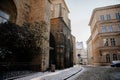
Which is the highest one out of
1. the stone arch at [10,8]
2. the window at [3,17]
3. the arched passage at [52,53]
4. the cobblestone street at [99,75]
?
the stone arch at [10,8]

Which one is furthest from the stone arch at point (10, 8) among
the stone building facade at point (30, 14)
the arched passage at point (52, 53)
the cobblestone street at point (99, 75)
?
the cobblestone street at point (99, 75)

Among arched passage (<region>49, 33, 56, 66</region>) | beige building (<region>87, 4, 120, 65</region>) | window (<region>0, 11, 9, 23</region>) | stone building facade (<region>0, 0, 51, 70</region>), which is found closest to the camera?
window (<region>0, 11, 9, 23</region>)

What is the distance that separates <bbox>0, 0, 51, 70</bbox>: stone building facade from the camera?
13321mm

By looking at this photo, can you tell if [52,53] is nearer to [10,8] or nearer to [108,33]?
[10,8]

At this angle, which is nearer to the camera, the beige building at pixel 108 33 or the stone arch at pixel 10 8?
the stone arch at pixel 10 8

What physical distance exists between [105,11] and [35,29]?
28.5m

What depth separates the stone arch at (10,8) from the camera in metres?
13.0

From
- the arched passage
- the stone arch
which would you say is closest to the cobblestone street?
the arched passage

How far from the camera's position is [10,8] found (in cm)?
1364

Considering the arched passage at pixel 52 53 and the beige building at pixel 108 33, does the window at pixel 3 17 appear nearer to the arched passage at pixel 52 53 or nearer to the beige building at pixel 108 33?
the arched passage at pixel 52 53

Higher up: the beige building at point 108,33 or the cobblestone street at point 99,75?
the beige building at point 108,33

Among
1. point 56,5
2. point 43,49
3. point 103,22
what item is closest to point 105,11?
point 103,22

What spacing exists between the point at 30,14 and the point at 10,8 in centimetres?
282

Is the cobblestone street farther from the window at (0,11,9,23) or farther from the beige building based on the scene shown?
the beige building
